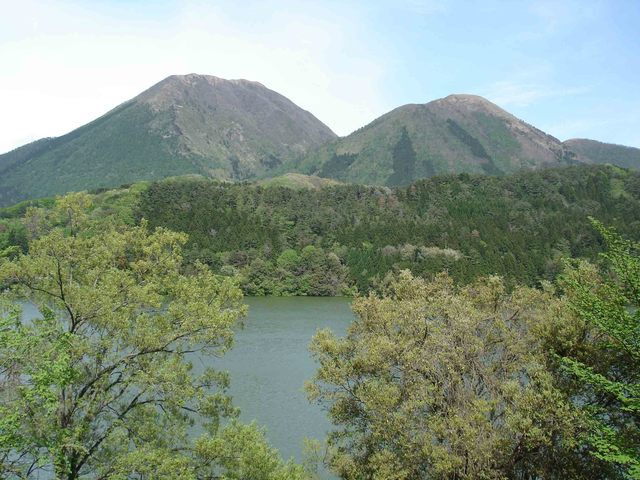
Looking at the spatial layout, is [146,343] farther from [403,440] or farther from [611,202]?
[611,202]

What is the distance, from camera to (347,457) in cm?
2267

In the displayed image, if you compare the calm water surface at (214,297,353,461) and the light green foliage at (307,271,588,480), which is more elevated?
the light green foliage at (307,271,588,480)

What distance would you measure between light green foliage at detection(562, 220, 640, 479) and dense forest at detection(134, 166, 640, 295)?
99.0 metres

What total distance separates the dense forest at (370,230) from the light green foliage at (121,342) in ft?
314

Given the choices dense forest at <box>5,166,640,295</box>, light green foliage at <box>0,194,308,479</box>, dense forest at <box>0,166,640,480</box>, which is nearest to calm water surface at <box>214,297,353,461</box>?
light green foliage at <box>0,194,308,479</box>

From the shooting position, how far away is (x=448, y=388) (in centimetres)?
2094

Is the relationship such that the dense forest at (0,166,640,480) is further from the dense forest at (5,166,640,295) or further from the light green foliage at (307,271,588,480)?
the dense forest at (5,166,640,295)

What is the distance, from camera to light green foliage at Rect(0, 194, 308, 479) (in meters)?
16.3

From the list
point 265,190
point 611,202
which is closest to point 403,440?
point 265,190

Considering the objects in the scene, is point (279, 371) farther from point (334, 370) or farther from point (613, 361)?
point (613, 361)

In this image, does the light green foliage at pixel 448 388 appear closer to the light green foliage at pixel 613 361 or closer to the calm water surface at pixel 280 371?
the light green foliage at pixel 613 361

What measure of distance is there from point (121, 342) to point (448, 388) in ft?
41.2

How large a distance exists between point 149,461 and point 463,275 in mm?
116531

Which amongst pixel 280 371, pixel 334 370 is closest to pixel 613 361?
pixel 334 370
